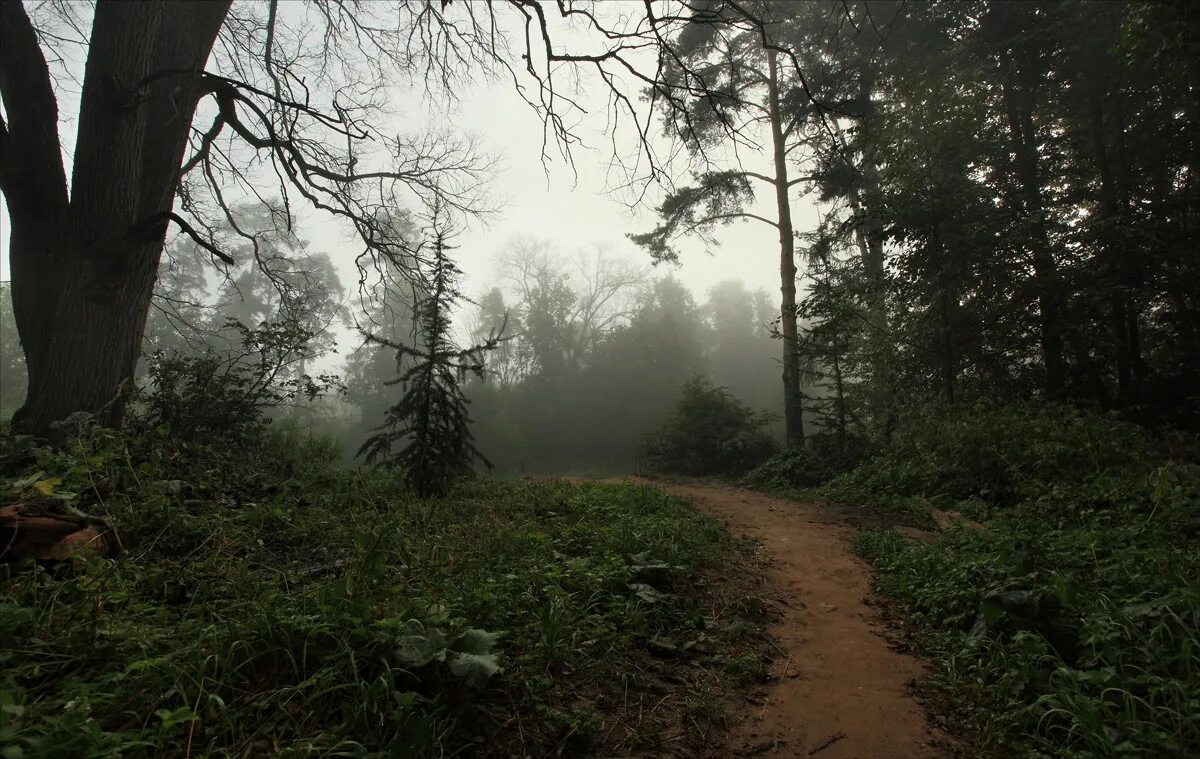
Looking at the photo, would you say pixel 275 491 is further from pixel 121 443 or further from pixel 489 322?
pixel 489 322

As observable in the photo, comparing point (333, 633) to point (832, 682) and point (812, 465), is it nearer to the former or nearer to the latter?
point (832, 682)

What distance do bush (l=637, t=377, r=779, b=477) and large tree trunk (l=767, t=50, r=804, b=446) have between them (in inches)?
63.0

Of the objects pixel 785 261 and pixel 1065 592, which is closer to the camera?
pixel 1065 592

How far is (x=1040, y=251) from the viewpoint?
9805 millimetres

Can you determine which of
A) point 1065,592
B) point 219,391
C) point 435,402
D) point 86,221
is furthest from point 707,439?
point 86,221

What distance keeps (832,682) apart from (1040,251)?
33.5ft

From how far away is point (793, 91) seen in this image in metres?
14.9

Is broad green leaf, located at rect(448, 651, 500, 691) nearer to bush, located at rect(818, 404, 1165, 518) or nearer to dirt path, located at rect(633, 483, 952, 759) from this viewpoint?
dirt path, located at rect(633, 483, 952, 759)

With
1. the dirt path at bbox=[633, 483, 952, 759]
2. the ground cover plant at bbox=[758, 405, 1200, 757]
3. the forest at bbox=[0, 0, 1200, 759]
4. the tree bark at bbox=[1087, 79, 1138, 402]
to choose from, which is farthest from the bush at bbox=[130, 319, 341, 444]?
the tree bark at bbox=[1087, 79, 1138, 402]

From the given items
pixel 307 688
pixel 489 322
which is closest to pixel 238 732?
pixel 307 688

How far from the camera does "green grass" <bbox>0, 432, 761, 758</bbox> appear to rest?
6.64 feet

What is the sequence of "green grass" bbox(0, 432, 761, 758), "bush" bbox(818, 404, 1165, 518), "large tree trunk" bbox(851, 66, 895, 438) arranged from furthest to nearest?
"large tree trunk" bbox(851, 66, 895, 438) → "bush" bbox(818, 404, 1165, 518) → "green grass" bbox(0, 432, 761, 758)

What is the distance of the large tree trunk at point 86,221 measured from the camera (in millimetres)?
5148

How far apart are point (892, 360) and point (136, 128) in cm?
1289
